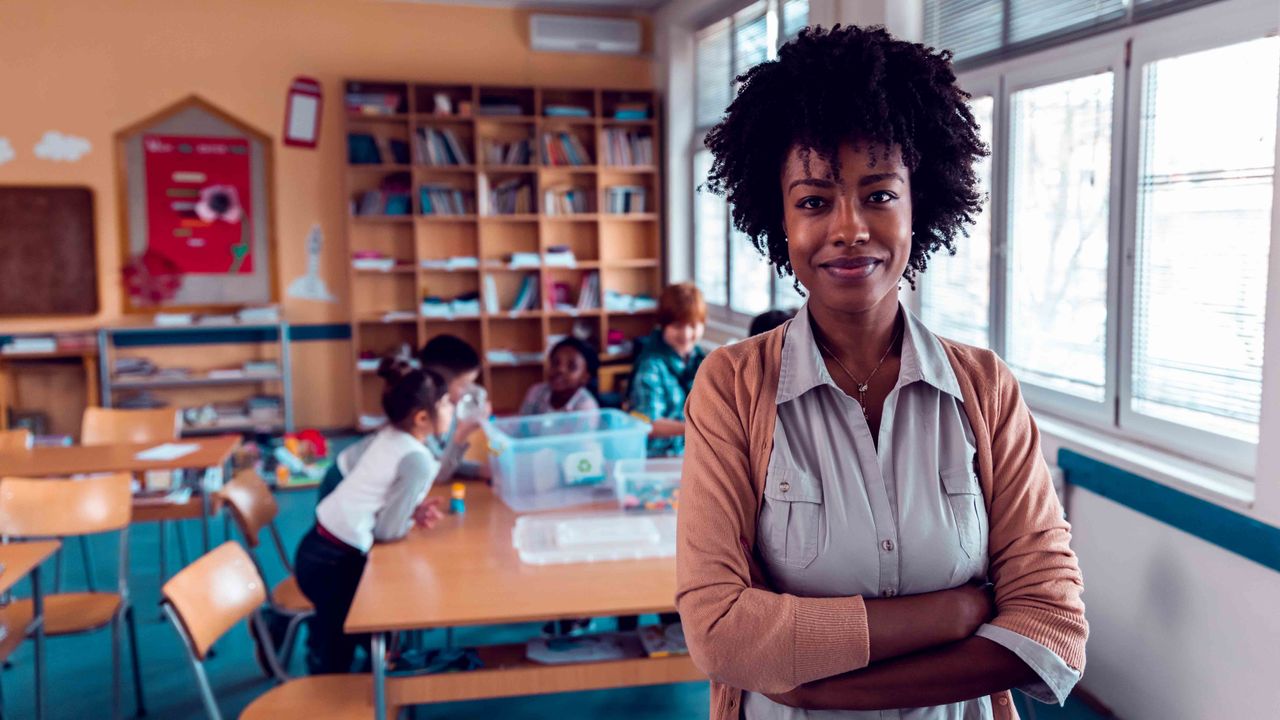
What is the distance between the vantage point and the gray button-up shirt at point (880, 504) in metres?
1.06

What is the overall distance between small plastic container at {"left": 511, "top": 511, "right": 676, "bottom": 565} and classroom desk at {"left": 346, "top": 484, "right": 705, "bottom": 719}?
4 centimetres

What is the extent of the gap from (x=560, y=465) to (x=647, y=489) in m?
0.29

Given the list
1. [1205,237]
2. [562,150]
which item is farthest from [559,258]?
[1205,237]

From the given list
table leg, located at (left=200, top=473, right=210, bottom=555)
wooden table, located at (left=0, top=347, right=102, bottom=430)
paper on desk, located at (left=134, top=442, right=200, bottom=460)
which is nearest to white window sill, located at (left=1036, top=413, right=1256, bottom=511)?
table leg, located at (left=200, top=473, right=210, bottom=555)

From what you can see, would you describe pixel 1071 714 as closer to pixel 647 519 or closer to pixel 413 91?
pixel 647 519

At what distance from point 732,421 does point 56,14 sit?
7108 millimetres

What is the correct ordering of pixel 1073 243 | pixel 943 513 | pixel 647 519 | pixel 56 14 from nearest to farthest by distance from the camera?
pixel 943 513 → pixel 647 519 → pixel 1073 243 → pixel 56 14

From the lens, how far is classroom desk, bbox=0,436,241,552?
3703mm

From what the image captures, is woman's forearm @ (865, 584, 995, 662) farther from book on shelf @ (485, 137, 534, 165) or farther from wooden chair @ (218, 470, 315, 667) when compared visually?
book on shelf @ (485, 137, 534, 165)

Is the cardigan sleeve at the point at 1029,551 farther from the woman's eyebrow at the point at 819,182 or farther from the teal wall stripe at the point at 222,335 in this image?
the teal wall stripe at the point at 222,335

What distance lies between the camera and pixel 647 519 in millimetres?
2654

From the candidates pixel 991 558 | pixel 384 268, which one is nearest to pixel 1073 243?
pixel 991 558

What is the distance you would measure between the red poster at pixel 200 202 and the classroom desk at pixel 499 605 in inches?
199

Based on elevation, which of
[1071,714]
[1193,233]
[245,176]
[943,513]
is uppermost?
[245,176]
